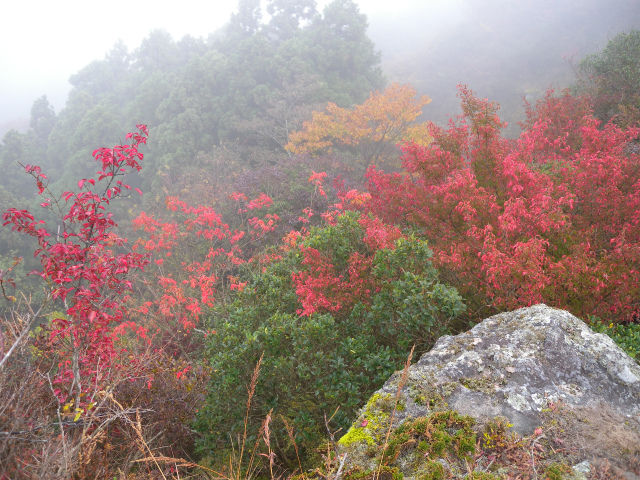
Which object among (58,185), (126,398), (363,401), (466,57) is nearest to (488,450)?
(363,401)

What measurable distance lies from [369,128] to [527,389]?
15.7 metres

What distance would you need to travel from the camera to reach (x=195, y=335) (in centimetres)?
870

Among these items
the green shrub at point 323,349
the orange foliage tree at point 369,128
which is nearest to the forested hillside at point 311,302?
the green shrub at point 323,349

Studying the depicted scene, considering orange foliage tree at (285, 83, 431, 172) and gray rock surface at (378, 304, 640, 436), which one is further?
orange foliage tree at (285, 83, 431, 172)

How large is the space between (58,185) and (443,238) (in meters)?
25.6

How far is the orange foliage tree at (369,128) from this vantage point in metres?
15.8

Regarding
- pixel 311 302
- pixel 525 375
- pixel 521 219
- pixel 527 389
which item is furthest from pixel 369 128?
pixel 527 389

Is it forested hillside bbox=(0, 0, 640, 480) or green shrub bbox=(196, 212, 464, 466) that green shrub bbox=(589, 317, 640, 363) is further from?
green shrub bbox=(196, 212, 464, 466)

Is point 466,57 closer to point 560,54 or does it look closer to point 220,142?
point 560,54

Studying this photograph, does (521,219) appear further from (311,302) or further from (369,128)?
(369,128)

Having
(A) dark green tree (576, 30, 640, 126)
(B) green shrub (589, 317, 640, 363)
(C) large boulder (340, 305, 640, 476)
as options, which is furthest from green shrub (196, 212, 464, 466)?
(A) dark green tree (576, 30, 640, 126)

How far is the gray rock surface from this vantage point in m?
2.07

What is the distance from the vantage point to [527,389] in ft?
7.06

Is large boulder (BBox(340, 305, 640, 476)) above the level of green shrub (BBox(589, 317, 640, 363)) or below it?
above
